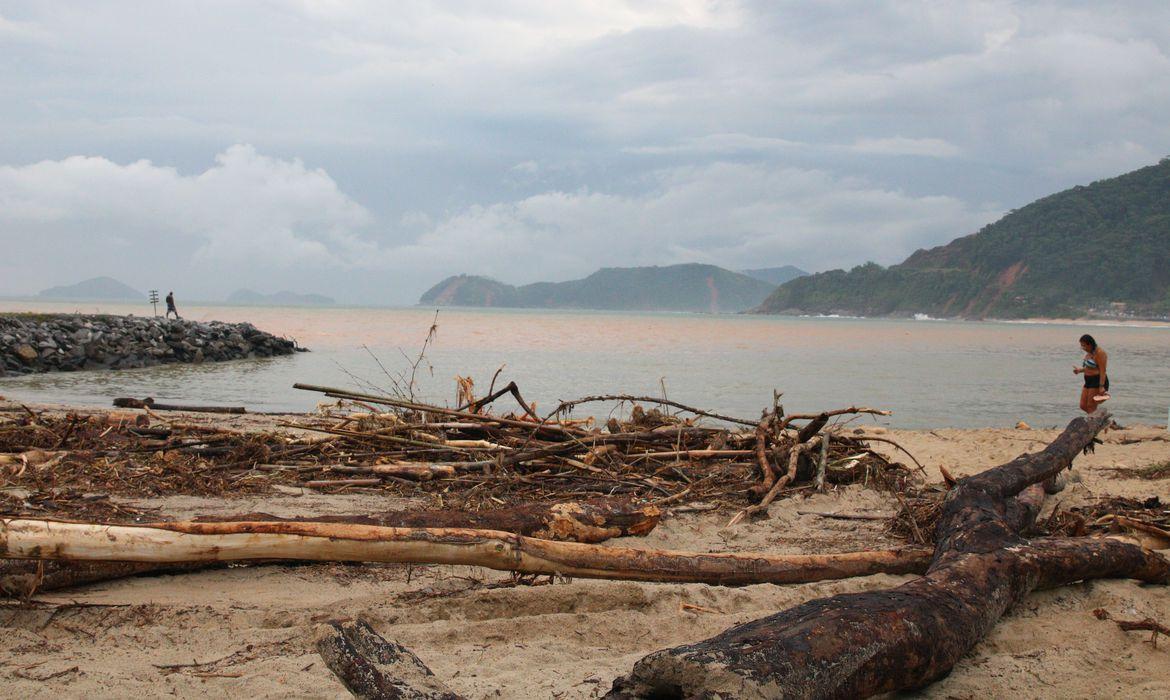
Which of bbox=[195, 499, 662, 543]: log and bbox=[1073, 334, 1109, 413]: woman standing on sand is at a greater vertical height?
bbox=[1073, 334, 1109, 413]: woman standing on sand

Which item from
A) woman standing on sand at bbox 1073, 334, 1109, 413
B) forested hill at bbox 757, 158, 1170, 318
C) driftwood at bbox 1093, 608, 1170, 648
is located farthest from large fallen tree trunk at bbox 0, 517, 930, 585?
forested hill at bbox 757, 158, 1170, 318

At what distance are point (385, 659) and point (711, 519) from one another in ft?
12.0

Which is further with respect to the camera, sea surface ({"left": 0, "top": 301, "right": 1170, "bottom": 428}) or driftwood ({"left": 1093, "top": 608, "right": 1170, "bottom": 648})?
sea surface ({"left": 0, "top": 301, "right": 1170, "bottom": 428})

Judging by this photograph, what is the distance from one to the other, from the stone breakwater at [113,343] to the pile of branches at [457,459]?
16.2m

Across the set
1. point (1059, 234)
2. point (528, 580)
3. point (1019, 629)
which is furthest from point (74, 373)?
point (1059, 234)

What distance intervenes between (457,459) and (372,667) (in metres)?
4.42

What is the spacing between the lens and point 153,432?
714 centimetres

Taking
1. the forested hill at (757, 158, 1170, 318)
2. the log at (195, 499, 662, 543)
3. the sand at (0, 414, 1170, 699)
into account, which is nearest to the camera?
the sand at (0, 414, 1170, 699)

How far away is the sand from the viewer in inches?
110

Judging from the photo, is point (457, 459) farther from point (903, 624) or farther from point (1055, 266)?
point (1055, 266)

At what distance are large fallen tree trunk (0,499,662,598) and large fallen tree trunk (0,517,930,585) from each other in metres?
0.16

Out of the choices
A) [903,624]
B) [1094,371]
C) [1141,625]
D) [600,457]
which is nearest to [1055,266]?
[1094,371]

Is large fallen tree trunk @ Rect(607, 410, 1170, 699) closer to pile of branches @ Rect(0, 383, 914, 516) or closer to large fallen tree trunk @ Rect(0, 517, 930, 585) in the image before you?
large fallen tree trunk @ Rect(0, 517, 930, 585)

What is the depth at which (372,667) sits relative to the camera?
216 centimetres
